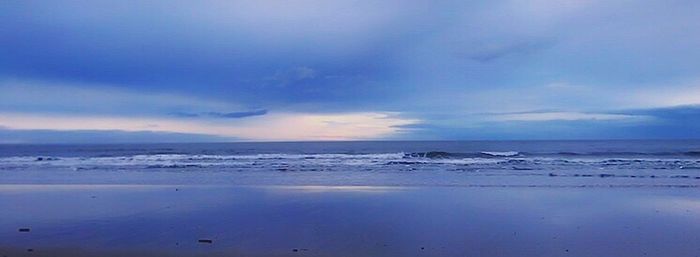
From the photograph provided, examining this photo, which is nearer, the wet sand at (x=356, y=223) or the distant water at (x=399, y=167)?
the wet sand at (x=356, y=223)

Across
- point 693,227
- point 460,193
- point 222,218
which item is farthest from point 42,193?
point 693,227

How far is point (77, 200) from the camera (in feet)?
39.3

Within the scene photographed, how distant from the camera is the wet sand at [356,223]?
6.91 metres

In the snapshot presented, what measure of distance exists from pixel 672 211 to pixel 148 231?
33.1ft

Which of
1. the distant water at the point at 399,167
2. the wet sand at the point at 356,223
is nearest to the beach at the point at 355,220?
the wet sand at the point at 356,223

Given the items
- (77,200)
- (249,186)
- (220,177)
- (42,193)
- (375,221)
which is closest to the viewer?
(375,221)

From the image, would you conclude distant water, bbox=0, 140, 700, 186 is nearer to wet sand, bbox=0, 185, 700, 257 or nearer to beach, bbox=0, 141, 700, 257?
beach, bbox=0, 141, 700, 257

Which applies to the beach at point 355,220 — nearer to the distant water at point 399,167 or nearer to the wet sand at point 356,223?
the wet sand at point 356,223

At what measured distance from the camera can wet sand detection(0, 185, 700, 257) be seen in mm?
6910

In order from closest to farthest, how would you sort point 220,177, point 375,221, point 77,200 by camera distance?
1. point 375,221
2. point 77,200
3. point 220,177

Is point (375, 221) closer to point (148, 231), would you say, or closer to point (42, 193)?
point (148, 231)

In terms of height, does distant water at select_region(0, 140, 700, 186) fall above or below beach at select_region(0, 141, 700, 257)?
above

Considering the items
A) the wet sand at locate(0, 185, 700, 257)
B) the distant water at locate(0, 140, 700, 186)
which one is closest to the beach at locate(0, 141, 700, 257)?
the wet sand at locate(0, 185, 700, 257)

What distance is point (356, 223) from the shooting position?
8695 millimetres
